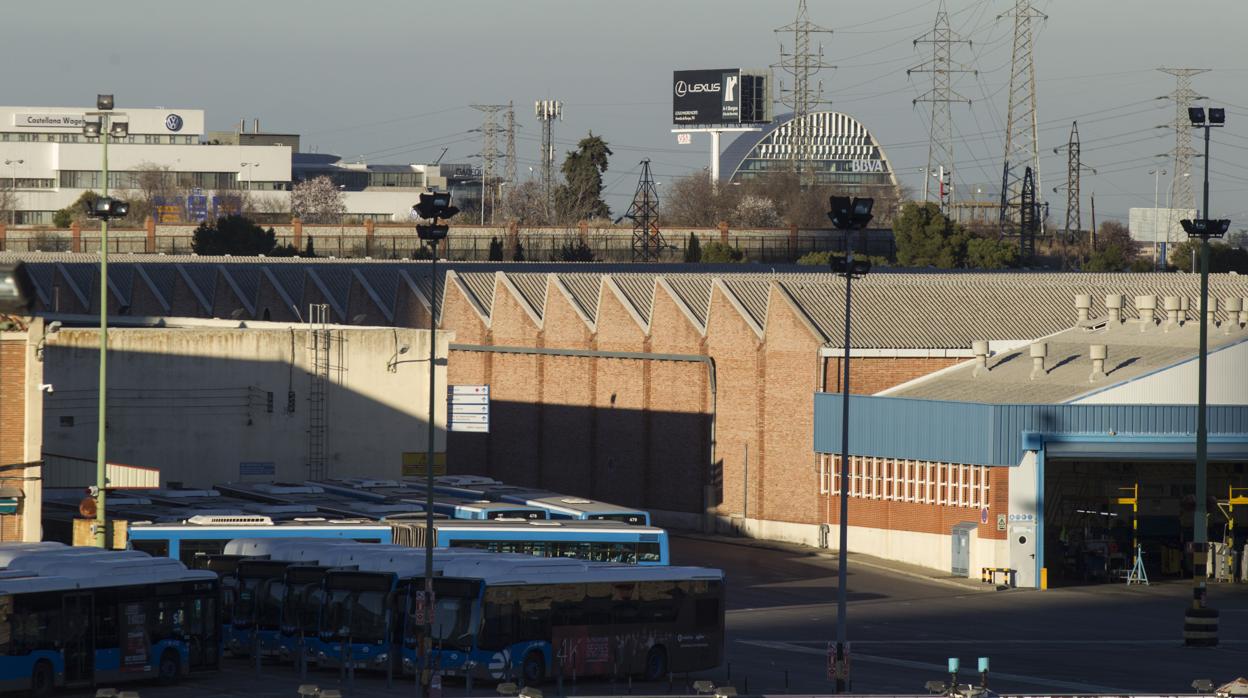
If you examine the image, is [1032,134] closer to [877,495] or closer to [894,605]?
[877,495]

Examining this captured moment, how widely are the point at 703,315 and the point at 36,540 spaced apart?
1361 inches

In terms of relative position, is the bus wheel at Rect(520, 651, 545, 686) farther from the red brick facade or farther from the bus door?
the red brick facade

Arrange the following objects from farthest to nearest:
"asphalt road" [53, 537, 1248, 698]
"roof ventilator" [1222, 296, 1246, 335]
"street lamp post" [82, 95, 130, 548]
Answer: "roof ventilator" [1222, 296, 1246, 335], "street lamp post" [82, 95, 130, 548], "asphalt road" [53, 537, 1248, 698]

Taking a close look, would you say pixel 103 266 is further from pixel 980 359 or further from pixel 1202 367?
pixel 980 359

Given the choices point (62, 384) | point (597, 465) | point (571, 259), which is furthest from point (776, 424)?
point (571, 259)

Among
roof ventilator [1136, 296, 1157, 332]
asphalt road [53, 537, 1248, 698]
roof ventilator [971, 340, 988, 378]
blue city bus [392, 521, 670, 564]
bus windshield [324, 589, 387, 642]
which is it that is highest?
roof ventilator [1136, 296, 1157, 332]

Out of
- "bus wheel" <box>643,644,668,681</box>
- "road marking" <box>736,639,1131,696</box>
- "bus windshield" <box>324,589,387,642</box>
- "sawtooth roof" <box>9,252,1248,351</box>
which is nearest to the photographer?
"road marking" <box>736,639,1131,696</box>

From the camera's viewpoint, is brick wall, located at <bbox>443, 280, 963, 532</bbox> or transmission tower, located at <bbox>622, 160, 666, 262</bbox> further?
transmission tower, located at <bbox>622, 160, 666, 262</bbox>

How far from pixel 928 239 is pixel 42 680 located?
101985 millimetres

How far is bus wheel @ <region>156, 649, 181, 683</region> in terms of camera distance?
33875 mm

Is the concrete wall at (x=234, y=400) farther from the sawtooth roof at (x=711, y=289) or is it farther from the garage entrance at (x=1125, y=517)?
the garage entrance at (x=1125, y=517)

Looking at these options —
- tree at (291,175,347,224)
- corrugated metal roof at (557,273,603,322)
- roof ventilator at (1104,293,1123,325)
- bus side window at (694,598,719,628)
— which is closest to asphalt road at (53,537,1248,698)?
bus side window at (694,598,719,628)

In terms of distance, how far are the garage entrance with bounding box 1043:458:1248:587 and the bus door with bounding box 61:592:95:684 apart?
33.2 m

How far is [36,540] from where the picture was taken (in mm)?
41062
